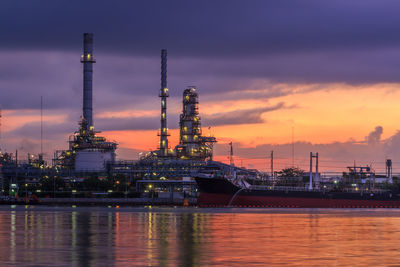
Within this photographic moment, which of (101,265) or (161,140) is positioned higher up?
(161,140)

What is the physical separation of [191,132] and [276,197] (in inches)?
2910

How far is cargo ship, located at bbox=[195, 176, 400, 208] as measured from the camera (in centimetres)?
11912

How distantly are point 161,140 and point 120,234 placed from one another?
510 feet

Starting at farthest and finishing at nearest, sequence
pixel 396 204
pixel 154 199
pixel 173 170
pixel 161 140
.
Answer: pixel 161 140 → pixel 173 170 → pixel 154 199 → pixel 396 204

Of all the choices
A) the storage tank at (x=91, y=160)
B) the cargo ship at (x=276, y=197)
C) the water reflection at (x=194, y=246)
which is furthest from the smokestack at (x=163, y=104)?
the water reflection at (x=194, y=246)

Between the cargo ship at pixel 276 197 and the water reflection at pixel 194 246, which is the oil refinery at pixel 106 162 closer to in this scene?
the cargo ship at pixel 276 197

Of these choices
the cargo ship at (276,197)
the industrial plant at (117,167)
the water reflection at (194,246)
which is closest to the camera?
the water reflection at (194,246)

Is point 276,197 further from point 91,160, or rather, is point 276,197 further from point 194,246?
point 194,246

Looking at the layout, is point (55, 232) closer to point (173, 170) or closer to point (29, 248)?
point (29, 248)

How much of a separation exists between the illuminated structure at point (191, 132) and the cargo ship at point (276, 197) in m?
66.6

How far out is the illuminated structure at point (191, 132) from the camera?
Result: 190525 mm

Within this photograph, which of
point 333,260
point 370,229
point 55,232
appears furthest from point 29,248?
point 370,229

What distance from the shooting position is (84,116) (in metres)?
180

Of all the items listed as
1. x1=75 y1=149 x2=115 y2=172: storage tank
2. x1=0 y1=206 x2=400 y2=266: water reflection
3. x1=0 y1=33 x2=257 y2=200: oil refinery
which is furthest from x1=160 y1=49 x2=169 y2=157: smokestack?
x1=0 y1=206 x2=400 y2=266: water reflection
